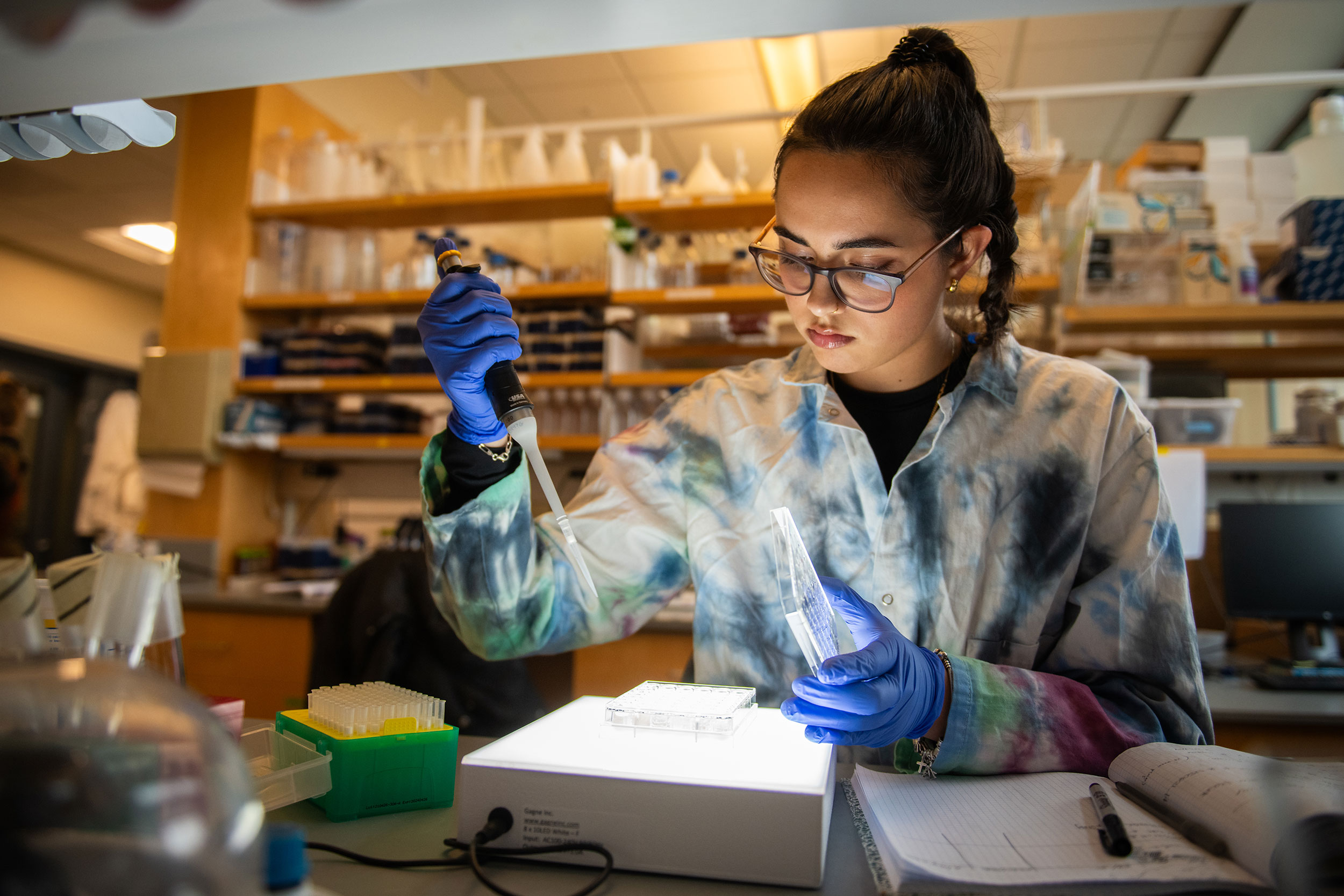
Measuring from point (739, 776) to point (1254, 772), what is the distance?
15.3 inches

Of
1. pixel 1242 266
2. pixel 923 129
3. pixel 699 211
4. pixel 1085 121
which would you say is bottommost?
pixel 923 129

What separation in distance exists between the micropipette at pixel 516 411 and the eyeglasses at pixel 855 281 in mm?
365

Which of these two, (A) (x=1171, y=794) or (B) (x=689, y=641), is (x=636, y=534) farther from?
(B) (x=689, y=641)

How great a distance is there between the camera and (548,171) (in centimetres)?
329

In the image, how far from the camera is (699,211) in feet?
9.70

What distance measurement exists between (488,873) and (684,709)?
0.20 metres

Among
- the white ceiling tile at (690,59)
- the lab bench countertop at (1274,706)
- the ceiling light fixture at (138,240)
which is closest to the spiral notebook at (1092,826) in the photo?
the lab bench countertop at (1274,706)

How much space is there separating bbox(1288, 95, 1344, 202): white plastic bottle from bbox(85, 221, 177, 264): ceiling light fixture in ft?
20.6

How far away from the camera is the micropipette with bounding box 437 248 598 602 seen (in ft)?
2.68

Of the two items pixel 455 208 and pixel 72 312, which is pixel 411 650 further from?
pixel 72 312

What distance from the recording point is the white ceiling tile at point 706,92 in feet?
13.6

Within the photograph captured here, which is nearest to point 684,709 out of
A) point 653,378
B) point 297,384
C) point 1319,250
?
point 653,378

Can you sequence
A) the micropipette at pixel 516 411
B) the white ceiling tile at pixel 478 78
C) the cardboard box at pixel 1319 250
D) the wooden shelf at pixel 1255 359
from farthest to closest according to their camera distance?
the white ceiling tile at pixel 478 78 → the wooden shelf at pixel 1255 359 → the cardboard box at pixel 1319 250 → the micropipette at pixel 516 411

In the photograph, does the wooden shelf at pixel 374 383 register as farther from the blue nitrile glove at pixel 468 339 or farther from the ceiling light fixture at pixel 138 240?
the ceiling light fixture at pixel 138 240
